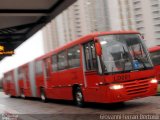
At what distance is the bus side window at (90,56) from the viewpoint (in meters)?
11.7

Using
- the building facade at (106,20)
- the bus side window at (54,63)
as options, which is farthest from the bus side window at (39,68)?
the building facade at (106,20)

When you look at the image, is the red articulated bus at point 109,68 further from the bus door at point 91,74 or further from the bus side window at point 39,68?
the bus side window at point 39,68

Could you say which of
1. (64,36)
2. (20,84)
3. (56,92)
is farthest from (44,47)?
(56,92)

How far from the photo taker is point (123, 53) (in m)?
11.4

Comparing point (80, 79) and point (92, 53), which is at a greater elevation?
point (92, 53)

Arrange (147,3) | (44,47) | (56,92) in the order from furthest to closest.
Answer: (44,47) < (147,3) < (56,92)

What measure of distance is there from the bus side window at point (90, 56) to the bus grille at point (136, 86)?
50.4 inches

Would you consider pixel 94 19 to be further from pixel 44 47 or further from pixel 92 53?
pixel 92 53

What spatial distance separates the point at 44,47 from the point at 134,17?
3977 centimetres

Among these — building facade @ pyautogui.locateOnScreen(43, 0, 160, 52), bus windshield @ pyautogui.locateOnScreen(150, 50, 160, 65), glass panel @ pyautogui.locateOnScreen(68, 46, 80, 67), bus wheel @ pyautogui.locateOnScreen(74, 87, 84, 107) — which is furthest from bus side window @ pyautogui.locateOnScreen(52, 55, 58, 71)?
building facade @ pyautogui.locateOnScreen(43, 0, 160, 52)

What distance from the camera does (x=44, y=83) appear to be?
18.8 meters

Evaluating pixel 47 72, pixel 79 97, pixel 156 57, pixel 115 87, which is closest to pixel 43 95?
pixel 47 72

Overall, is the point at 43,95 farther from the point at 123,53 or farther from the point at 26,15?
the point at 123,53

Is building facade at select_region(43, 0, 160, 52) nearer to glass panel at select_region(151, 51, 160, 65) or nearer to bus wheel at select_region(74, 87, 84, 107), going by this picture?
glass panel at select_region(151, 51, 160, 65)
